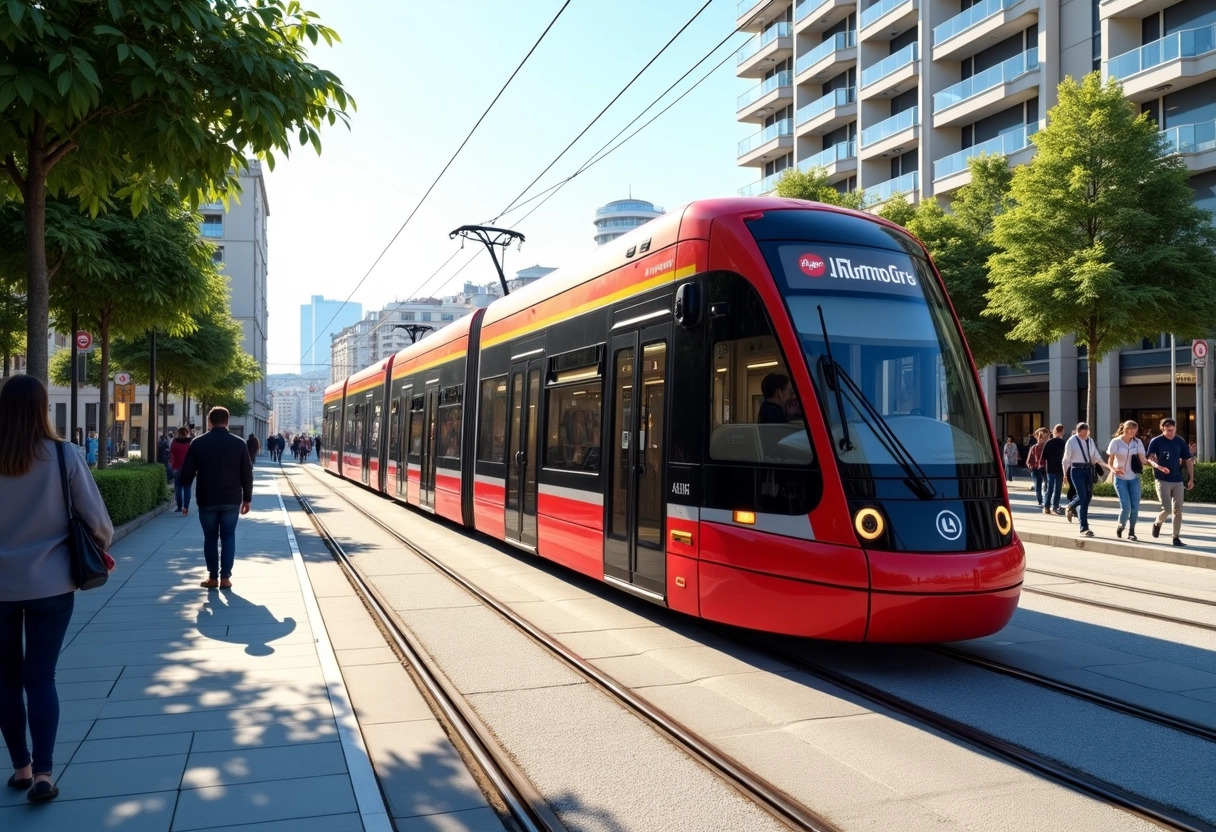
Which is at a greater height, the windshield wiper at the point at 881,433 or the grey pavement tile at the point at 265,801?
the windshield wiper at the point at 881,433

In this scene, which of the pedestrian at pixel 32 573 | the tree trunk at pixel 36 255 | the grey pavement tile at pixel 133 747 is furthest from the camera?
→ the tree trunk at pixel 36 255

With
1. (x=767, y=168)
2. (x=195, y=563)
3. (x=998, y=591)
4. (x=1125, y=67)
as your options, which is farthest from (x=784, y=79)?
(x=998, y=591)

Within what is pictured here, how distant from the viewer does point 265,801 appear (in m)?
4.32

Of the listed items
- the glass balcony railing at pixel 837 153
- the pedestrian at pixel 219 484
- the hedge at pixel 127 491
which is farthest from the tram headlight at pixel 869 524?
the glass balcony railing at pixel 837 153

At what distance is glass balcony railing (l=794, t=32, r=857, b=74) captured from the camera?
45188mm

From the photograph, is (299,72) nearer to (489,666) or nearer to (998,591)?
(489,666)

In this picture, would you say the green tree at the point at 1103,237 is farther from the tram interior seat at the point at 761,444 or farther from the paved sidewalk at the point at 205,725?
the paved sidewalk at the point at 205,725

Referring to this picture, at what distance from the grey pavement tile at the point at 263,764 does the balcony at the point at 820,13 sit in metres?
45.8

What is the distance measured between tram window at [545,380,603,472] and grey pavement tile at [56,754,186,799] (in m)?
5.11

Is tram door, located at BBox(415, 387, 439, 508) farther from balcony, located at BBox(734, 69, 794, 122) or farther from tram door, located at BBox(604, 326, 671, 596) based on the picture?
balcony, located at BBox(734, 69, 794, 122)

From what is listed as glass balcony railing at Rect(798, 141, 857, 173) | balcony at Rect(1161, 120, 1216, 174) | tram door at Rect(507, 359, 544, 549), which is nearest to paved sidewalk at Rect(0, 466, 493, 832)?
tram door at Rect(507, 359, 544, 549)

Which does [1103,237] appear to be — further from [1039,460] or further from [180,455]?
[180,455]

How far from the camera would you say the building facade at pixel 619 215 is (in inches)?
6043

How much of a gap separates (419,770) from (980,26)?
3841 centimetres
